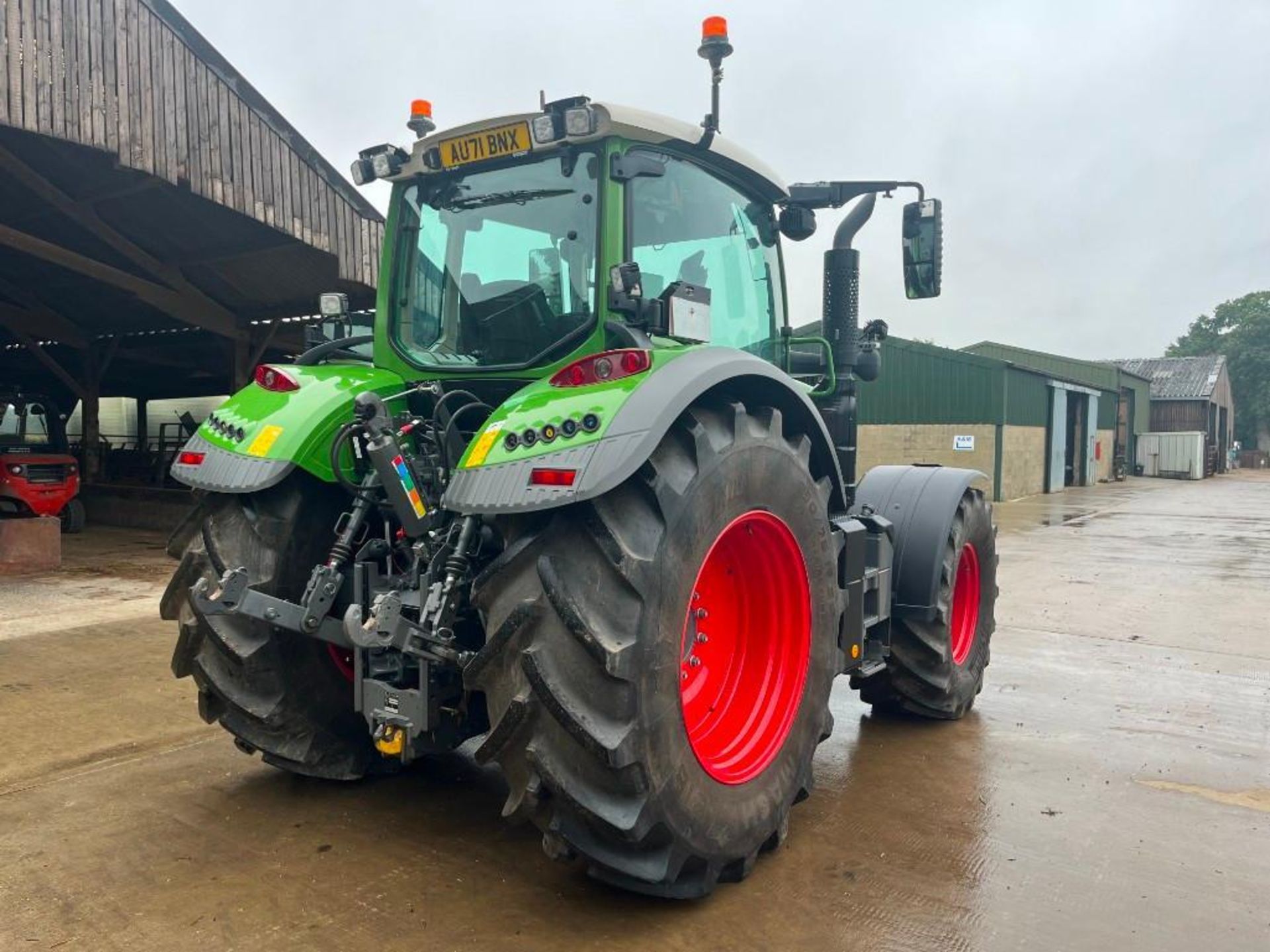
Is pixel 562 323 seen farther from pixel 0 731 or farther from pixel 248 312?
pixel 248 312

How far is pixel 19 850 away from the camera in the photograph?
307 cm

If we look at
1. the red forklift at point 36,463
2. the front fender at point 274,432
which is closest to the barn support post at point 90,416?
the red forklift at point 36,463

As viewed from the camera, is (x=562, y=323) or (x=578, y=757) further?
(x=562, y=323)

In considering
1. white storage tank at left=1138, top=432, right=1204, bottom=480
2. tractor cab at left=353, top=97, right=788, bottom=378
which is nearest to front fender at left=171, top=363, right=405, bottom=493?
tractor cab at left=353, top=97, right=788, bottom=378

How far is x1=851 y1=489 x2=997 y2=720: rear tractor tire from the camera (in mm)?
4414

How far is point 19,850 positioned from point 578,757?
206cm

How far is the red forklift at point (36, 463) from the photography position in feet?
37.9

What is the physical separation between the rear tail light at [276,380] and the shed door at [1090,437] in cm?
2765

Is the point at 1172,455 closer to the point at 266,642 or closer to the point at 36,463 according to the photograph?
the point at 36,463

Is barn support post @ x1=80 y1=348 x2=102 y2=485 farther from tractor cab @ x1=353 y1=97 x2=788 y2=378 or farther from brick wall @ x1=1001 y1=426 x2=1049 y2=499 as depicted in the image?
brick wall @ x1=1001 y1=426 x2=1049 y2=499

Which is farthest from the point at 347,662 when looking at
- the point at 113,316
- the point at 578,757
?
the point at 113,316

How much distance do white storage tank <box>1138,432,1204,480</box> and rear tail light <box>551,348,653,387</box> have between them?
3816 cm

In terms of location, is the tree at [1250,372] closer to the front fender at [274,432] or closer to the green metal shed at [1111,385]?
the green metal shed at [1111,385]

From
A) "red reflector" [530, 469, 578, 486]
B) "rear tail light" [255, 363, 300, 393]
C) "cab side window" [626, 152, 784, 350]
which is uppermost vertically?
"cab side window" [626, 152, 784, 350]
